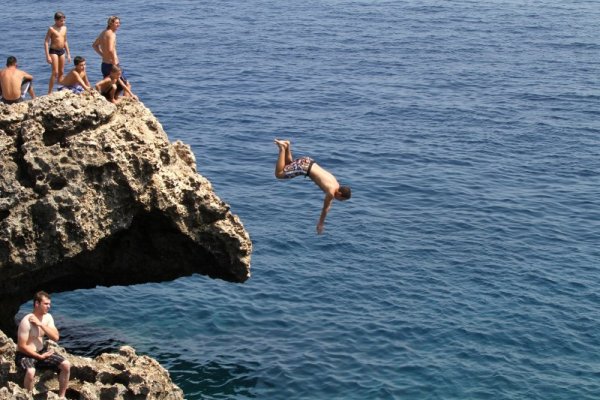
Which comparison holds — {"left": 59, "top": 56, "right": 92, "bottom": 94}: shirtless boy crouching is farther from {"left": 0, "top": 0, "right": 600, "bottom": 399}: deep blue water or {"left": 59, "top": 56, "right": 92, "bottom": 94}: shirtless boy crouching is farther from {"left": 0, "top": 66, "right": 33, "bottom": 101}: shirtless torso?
{"left": 0, "top": 0, "right": 600, "bottom": 399}: deep blue water

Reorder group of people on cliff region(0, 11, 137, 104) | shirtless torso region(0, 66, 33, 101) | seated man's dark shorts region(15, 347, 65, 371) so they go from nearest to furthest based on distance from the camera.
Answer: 1. seated man's dark shorts region(15, 347, 65, 371)
2. shirtless torso region(0, 66, 33, 101)
3. group of people on cliff region(0, 11, 137, 104)

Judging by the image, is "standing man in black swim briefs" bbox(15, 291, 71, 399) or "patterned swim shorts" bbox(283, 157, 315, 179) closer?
"standing man in black swim briefs" bbox(15, 291, 71, 399)

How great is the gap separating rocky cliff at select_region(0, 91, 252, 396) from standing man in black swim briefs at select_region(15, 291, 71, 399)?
139 inches

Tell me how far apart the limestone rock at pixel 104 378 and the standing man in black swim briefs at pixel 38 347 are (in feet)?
1.06

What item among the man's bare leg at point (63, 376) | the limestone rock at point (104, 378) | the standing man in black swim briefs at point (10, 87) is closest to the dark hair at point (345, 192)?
the limestone rock at point (104, 378)

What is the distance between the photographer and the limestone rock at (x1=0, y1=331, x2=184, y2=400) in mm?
24938

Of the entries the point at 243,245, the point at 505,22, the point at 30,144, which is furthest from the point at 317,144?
the point at 505,22

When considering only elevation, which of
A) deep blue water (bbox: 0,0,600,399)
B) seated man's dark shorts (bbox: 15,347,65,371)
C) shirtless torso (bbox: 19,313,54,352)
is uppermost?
shirtless torso (bbox: 19,313,54,352)

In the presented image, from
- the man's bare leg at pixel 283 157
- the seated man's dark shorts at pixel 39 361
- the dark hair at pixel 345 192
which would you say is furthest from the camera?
A: the man's bare leg at pixel 283 157

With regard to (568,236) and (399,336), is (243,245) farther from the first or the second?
(568,236)

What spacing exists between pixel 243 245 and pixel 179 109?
1276 inches

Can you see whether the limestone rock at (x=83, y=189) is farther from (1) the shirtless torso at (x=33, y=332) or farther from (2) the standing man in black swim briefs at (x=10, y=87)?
(1) the shirtless torso at (x=33, y=332)

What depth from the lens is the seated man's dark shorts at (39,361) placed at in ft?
80.8

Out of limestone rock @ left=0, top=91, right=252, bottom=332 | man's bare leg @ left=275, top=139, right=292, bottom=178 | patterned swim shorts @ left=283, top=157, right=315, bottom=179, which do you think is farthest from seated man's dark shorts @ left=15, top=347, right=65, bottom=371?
patterned swim shorts @ left=283, top=157, right=315, bottom=179
